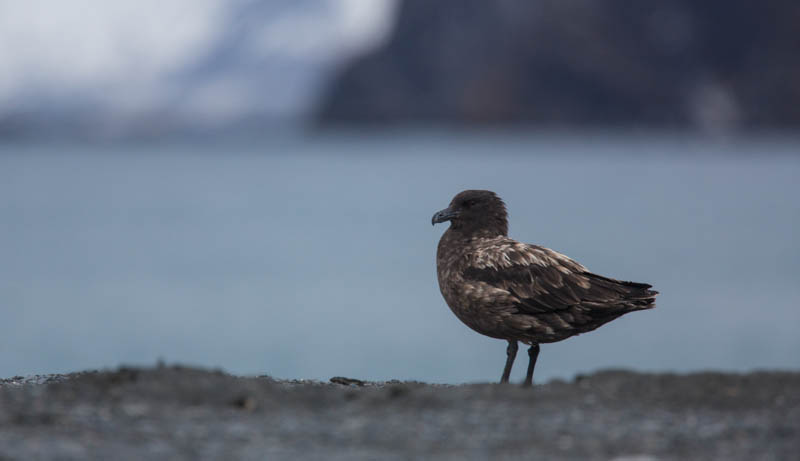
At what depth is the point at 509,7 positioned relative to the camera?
576 feet

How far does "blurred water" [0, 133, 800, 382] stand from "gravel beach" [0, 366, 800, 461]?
16.8 m

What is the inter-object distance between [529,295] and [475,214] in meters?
1.37

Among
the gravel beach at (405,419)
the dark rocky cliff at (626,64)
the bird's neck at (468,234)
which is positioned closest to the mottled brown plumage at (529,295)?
the bird's neck at (468,234)

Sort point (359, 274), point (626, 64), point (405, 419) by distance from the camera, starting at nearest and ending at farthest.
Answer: point (405, 419)
point (359, 274)
point (626, 64)

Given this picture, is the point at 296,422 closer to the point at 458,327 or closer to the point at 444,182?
the point at 458,327

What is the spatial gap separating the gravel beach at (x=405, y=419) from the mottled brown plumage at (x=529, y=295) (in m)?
1.72

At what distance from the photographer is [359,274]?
50.4m

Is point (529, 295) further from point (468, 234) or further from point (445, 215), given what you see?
point (445, 215)

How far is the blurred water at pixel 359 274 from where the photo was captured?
29.9 meters

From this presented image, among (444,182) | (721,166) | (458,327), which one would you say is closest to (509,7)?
(721,166)

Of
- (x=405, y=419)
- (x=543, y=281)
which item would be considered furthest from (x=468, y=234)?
(x=405, y=419)

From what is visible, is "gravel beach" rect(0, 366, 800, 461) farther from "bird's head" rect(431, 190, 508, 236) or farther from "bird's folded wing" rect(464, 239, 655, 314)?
"bird's head" rect(431, 190, 508, 236)

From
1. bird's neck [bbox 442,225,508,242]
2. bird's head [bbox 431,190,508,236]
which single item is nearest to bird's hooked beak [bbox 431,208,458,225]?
bird's head [bbox 431,190,508,236]

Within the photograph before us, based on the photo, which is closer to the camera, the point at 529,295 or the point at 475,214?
the point at 529,295
